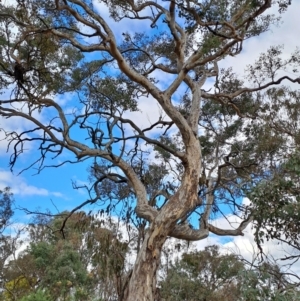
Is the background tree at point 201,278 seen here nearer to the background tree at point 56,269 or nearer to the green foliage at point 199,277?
the green foliage at point 199,277

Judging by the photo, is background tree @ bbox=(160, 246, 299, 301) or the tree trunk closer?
the tree trunk

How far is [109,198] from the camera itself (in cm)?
835

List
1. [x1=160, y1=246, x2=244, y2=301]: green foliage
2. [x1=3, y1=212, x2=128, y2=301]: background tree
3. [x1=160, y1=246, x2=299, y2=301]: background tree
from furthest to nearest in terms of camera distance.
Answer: [x1=3, y1=212, x2=128, y2=301]: background tree, [x1=160, y1=246, x2=244, y2=301]: green foliage, [x1=160, y1=246, x2=299, y2=301]: background tree

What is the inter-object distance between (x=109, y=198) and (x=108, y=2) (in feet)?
11.9

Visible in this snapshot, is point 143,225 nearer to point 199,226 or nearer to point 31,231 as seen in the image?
point 199,226

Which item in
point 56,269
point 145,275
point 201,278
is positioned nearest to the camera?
point 145,275

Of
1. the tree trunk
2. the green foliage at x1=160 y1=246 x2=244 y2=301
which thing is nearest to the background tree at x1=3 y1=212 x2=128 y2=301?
the green foliage at x1=160 y1=246 x2=244 y2=301

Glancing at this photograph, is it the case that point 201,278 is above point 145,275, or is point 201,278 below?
above

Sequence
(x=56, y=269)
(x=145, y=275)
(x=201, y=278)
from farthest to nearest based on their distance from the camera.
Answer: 1. (x=56, y=269)
2. (x=201, y=278)
3. (x=145, y=275)

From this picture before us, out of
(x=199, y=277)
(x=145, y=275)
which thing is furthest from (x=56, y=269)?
(x=145, y=275)

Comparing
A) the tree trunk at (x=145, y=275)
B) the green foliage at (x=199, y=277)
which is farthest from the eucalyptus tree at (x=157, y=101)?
the green foliage at (x=199, y=277)

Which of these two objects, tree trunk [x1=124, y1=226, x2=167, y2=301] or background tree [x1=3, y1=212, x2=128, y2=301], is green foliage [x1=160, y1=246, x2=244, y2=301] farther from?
tree trunk [x1=124, y1=226, x2=167, y2=301]

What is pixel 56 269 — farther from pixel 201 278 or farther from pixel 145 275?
pixel 145 275

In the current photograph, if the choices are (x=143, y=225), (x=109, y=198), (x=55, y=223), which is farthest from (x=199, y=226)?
(x=55, y=223)
